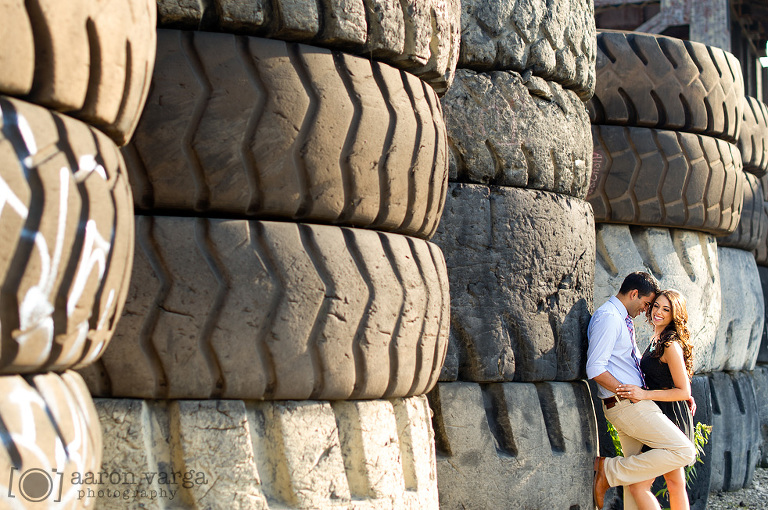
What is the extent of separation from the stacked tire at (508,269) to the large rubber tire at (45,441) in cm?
191

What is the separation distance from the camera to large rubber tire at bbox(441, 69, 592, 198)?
10.5 feet

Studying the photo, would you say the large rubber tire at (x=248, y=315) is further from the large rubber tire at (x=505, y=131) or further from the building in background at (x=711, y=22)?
the building in background at (x=711, y=22)

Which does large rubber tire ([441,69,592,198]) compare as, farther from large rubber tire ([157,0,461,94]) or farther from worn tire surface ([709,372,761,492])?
worn tire surface ([709,372,761,492])

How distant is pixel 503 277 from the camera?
10.5 feet

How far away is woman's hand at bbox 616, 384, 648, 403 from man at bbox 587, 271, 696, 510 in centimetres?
2

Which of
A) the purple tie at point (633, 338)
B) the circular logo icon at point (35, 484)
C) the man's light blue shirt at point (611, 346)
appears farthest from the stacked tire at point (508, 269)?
the circular logo icon at point (35, 484)

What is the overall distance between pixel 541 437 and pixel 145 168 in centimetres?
201

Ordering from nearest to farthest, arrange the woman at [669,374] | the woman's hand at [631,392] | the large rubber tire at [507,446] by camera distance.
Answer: the large rubber tire at [507,446], the woman's hand at [631,392], the woman at [669,374]

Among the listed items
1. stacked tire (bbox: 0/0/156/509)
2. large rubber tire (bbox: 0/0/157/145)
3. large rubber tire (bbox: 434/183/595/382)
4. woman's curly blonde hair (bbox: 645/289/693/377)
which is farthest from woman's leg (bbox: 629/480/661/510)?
large rubber tire (bbox: 0/0/157/145)

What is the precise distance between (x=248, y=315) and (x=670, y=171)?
9.50 feet

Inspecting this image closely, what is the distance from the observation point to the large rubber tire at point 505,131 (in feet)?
10.5

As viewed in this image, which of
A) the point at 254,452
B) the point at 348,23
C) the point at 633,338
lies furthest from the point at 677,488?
the point at 348,23

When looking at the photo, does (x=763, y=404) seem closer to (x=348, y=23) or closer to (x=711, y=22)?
(x=711, y=22)

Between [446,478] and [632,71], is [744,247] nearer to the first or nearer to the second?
[632,71]
